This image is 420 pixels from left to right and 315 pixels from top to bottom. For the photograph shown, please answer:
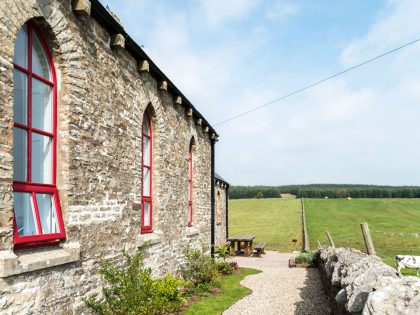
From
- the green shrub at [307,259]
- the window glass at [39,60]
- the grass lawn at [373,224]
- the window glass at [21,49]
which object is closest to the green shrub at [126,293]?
the window glass at [39,60]

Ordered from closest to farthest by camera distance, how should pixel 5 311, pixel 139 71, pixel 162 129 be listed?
pixel 5 311 < pixel 139 71 < pixel 162 129

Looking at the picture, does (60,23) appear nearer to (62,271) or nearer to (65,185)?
(65,185)

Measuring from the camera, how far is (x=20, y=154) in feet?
14.6

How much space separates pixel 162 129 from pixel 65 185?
4.20 m

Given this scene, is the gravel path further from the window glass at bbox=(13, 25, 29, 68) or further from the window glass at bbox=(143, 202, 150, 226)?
the window glass at bbox=(13, 25, 29, 68)

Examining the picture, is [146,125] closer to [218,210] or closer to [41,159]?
[41,159]

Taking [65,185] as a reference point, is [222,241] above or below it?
below

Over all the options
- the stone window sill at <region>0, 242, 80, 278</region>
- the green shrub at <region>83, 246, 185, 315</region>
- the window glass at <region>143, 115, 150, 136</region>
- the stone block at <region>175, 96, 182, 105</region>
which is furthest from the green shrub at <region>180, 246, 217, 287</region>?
the stone window sill at <region>0, 242, 80, 278</region>

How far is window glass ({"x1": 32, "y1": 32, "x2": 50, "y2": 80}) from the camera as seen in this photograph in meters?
4.75

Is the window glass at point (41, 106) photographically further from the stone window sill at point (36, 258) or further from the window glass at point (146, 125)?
the window glass at point (146, 125)

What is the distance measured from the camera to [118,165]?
22.1ft

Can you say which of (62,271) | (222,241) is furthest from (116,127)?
(222,241)

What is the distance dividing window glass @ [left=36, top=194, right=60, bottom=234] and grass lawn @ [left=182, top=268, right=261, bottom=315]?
4.06 m

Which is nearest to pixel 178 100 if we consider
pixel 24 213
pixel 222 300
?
pixel 222 300
